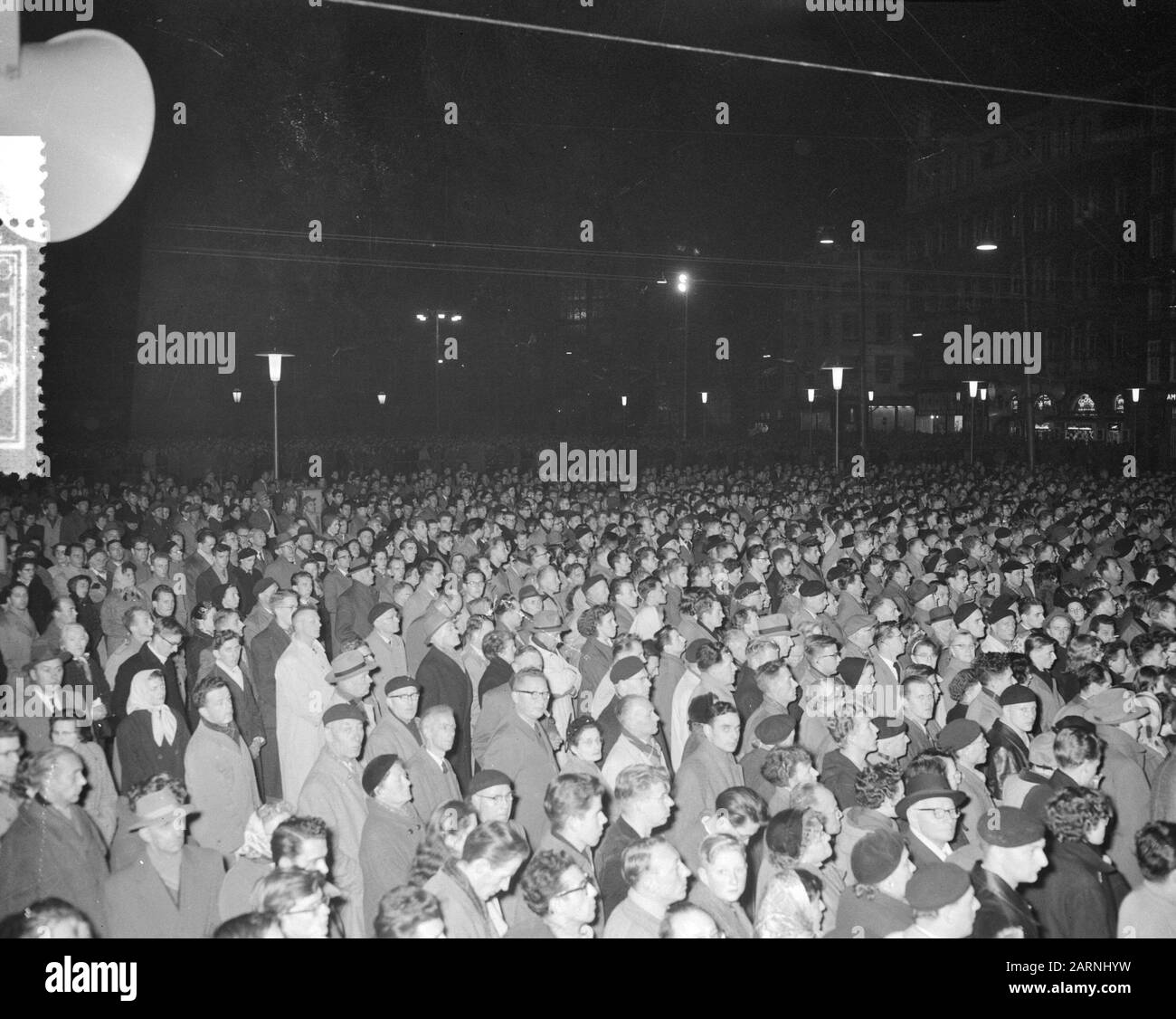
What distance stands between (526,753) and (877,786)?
80.7 inches

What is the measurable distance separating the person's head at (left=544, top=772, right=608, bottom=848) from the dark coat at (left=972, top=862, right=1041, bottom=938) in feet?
4.85

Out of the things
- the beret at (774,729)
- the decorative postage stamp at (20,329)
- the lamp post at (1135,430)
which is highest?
the lamp post at (1135,430)

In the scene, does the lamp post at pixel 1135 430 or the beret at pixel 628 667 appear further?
the lamp post at pixel 1135 430

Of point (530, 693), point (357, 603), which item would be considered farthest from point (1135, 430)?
point (530, 693)

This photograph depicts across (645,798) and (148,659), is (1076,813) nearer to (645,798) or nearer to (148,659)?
(645,798)

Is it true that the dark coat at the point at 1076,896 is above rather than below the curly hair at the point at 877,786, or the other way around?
below

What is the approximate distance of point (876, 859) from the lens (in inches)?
159

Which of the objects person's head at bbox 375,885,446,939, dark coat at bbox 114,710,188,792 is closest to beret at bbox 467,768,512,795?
person's head at bbox 375,885,446,939

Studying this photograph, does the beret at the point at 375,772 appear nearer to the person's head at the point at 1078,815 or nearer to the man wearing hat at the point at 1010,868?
the man wearing hat at the point at 1010,868

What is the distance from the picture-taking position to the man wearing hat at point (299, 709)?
6625mm

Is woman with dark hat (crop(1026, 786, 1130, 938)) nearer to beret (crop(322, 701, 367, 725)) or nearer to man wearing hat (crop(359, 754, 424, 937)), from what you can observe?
man wearing hat (crop(359, 754, 424, 937))

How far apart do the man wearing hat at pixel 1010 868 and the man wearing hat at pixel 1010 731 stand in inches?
67.3

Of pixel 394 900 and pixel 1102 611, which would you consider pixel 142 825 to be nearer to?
pixel 394 900

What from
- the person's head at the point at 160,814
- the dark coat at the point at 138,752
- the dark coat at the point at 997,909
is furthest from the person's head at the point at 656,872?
the dark coat at the point at 138,752
